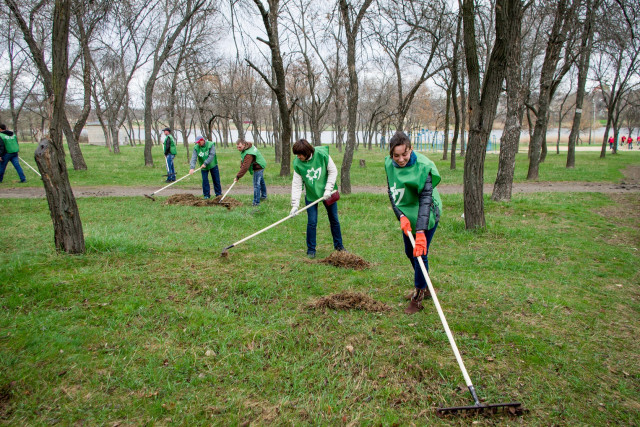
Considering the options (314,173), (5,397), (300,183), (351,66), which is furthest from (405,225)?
(351,66)

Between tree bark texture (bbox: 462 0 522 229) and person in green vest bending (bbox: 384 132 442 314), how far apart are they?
3176 millimetres

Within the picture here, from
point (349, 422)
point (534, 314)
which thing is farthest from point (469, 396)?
point (534, 314)

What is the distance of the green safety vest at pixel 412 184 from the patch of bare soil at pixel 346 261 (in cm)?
136

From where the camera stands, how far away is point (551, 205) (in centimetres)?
920

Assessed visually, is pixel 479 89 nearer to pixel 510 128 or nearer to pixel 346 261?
pixel 510 128

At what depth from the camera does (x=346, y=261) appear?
535 centimetres

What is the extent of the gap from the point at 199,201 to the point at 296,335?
6.70 m

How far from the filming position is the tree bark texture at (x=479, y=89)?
642 centimetres

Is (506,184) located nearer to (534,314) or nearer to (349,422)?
(534,314)

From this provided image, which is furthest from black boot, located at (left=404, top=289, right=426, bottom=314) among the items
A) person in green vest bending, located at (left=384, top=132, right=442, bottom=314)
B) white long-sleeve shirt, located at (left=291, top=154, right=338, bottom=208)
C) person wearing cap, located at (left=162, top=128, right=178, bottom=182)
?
person wearing cap, located at (left=162, top=128, right=178, bottom=182)

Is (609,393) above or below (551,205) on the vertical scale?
below

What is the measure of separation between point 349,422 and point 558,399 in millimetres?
1560

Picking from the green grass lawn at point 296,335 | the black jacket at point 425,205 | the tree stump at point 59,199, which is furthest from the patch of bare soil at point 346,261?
the tree stump at point 59,199

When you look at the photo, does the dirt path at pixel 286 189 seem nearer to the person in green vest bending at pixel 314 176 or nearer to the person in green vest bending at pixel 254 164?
the person in green vest bending at pixel 254 164
